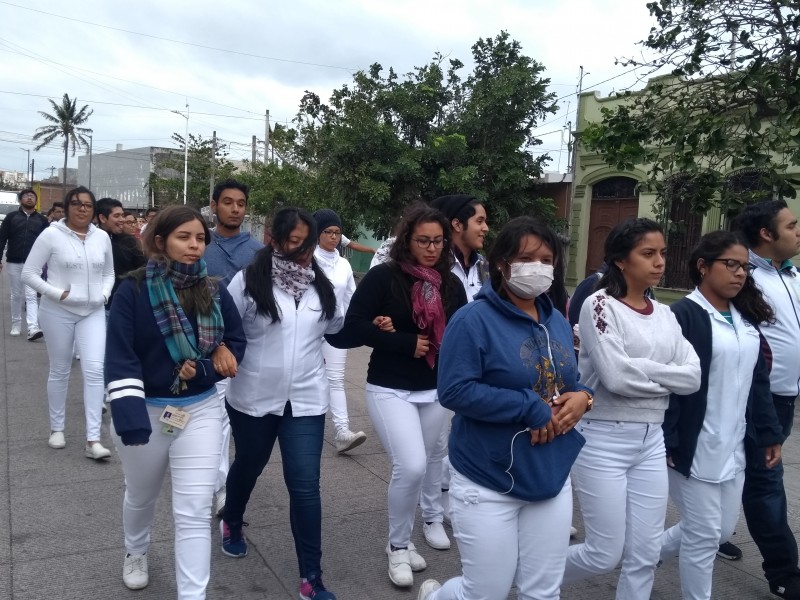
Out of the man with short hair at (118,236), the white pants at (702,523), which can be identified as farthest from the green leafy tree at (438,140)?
the white pants at (702,523)

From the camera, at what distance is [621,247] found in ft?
10.9

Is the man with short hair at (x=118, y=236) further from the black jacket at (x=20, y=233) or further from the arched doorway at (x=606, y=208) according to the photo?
the arched doorway at (x=606, y=208)

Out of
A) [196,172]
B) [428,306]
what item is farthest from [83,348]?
[196,172]

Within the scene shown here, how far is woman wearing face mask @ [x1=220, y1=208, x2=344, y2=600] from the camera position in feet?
11.5

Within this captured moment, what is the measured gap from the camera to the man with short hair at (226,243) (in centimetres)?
462

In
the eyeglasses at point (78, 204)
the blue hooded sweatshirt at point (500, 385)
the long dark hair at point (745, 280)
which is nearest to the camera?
the blue hooded sweatshirt at point (500, 385)

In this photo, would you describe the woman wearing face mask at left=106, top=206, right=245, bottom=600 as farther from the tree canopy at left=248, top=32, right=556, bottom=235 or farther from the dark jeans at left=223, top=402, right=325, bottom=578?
the tree canopy at left=248, top=32, right=556, bottom=235

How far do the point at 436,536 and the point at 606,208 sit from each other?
17.3 m

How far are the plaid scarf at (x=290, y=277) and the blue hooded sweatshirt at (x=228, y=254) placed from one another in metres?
0.92

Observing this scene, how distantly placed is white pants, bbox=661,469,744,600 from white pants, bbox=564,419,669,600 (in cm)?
25

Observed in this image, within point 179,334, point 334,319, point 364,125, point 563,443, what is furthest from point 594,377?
point 364,125

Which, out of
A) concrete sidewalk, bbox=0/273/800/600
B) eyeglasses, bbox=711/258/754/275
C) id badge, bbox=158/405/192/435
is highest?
eyeglasses, bbox=711/258/754/275

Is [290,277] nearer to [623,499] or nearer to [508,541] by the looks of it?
[508,541]

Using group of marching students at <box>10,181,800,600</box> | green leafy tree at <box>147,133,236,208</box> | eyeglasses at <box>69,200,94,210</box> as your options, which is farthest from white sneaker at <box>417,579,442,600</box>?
green leafy tree at <box>147,133,236,208</box>
